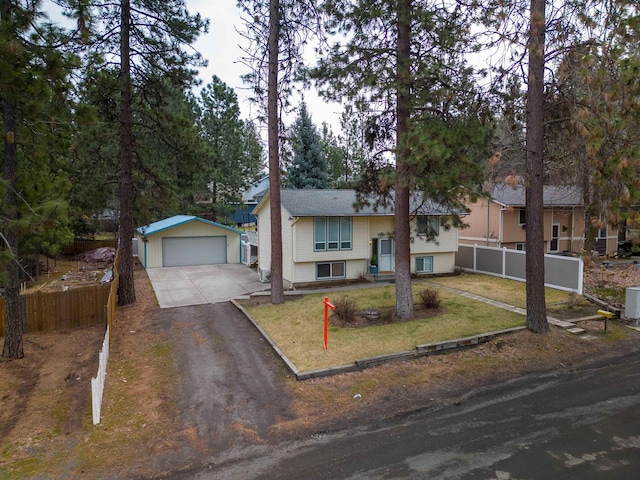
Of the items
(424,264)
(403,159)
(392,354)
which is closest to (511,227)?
(424,264)

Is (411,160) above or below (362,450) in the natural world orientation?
above

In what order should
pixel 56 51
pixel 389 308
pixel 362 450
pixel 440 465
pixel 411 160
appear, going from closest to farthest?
1. pixel 440 465
2. pixel 362 450
3. pixel 56 51
4. pixel 411 160
5. pixel 389 308

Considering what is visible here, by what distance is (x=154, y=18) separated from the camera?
1391cm

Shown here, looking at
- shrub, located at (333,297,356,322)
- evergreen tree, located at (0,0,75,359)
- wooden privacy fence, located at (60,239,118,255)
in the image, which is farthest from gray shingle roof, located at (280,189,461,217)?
wooden privacy fence, located at (60,239,118,255)

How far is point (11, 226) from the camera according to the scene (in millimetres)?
8734

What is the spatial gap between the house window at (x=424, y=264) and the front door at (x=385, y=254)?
1536 mm

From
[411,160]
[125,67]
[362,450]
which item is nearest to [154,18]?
[125,67]

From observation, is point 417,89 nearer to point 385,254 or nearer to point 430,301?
point 430,301

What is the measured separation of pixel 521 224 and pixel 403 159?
61.4ft

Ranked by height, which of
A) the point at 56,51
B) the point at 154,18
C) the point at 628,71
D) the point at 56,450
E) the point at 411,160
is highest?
the point at 154,18

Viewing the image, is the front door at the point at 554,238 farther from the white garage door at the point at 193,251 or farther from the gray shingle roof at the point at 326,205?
the white garage door at the point at 193,251

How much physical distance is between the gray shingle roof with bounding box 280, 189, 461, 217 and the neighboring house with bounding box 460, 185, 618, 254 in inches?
270

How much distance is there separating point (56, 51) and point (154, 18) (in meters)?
6.46

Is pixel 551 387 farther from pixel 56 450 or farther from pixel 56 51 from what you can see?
pixel 56 51
